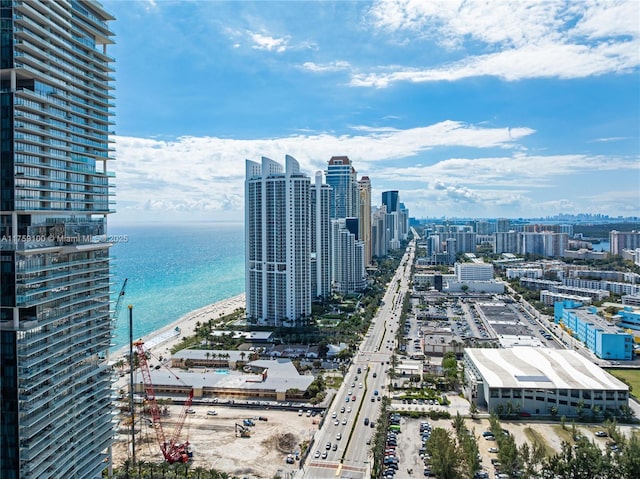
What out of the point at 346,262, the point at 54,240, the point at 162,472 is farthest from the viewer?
the point at 346,262

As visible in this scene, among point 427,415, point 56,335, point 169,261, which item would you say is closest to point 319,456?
point 427,415

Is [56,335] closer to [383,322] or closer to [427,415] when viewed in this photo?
[427,415]

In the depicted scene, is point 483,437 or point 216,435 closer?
point 483,437

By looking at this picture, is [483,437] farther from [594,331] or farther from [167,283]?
[167,283]

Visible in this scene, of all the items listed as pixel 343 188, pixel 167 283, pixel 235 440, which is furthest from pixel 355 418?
pixel 167 283

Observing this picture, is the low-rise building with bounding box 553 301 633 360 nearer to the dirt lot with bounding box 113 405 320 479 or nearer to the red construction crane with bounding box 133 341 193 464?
the dirt lot with bounding box 113 405 320 479

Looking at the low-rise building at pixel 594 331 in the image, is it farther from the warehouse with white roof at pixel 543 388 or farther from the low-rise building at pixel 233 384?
the low-rise building at pixel 233 384

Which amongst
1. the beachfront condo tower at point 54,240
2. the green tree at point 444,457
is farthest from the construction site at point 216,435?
the green tree at point 444,457
